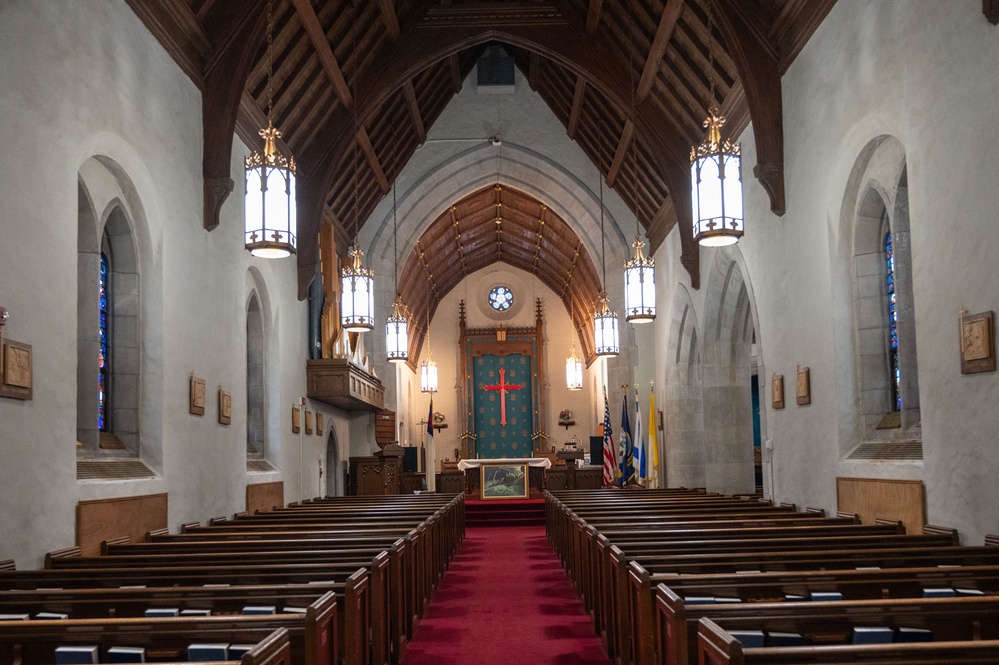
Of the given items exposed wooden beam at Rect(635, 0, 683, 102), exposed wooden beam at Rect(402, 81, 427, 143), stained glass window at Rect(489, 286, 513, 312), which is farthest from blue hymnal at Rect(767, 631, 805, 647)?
stained glass window at Rect(489, 286, 513, 312)

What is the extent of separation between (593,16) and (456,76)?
513cm

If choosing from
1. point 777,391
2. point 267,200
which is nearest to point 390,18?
point 267,200

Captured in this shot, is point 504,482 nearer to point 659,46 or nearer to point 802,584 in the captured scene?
point 659,46

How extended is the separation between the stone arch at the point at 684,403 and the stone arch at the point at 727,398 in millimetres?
1463

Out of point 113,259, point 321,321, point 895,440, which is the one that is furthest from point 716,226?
point 321,321

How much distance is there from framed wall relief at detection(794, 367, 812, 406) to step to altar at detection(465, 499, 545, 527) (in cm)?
773

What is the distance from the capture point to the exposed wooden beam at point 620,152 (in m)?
13.9

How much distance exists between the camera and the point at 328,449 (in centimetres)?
1623

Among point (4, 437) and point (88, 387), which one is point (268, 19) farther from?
point (4, 437)

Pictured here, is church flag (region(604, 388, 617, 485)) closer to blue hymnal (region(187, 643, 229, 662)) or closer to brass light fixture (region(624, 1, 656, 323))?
brass light fixture (region(624, 1, 656, 323))

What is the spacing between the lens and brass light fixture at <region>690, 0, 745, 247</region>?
25.1 feet

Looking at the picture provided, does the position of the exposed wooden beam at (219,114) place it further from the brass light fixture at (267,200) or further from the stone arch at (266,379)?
the stone arch at (266,379)

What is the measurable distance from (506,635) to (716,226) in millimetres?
3552

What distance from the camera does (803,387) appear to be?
8930 mm
